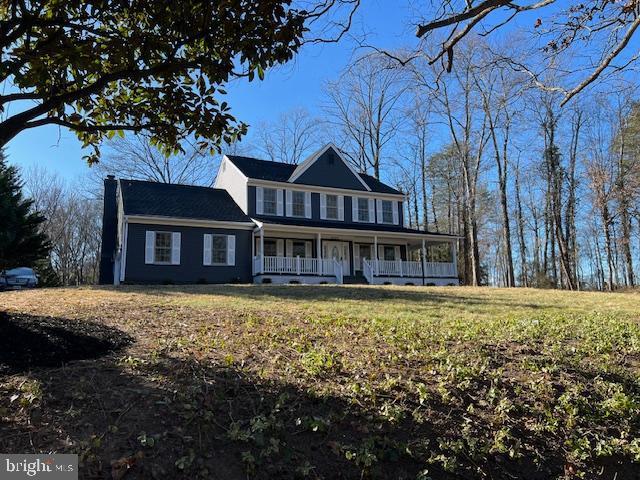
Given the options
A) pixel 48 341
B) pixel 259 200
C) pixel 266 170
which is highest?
pixel 266 170

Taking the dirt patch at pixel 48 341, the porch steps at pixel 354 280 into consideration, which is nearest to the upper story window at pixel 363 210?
the porch steps at pixel 354 280

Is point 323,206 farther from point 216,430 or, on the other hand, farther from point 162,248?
point 216,430

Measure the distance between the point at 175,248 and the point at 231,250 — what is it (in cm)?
234

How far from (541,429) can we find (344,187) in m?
20.8

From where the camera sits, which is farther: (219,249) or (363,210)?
(363,210)

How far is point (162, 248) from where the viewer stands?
62.8 ft

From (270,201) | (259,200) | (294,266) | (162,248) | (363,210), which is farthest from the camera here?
(363,210)

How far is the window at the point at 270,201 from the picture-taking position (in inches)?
880

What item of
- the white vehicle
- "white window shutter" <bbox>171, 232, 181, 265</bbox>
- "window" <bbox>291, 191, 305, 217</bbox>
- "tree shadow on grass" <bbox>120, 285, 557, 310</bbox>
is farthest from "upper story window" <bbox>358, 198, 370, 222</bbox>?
the white vehicle

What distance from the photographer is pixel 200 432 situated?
3391 millimetres

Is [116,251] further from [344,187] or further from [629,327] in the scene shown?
[629,327]

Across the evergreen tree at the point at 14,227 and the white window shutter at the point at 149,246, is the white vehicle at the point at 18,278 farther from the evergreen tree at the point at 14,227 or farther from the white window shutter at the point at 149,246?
the white window shutter at the point at 149,246

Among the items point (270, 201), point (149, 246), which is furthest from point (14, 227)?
point (270, 201)

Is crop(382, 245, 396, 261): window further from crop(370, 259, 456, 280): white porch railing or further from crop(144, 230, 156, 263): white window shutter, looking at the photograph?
crop(144, 230, 156, 263): white window shutter
